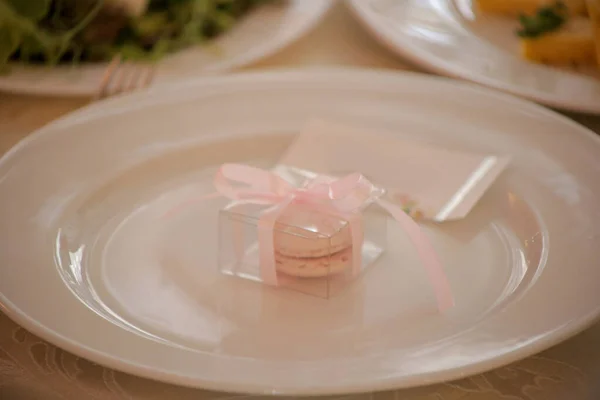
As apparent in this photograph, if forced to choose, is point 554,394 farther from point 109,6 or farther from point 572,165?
point 109,6

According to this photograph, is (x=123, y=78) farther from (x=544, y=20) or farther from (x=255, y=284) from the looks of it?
(x=544, y=20)

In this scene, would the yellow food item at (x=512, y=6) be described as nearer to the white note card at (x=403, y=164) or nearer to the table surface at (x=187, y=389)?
the white note card at (x=403, y=164)

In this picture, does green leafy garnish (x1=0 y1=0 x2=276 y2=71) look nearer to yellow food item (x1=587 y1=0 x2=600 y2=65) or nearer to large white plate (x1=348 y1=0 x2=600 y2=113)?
large white plate (x1=348 y1=0 x2=600 y2=113)

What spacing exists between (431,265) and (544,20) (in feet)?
2.10

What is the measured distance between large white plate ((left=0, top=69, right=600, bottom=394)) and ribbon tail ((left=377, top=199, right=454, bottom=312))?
19mm

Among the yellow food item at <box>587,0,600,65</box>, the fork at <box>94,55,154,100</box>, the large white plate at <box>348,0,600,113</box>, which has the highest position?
the fork at <box>94,55,154,100</box>

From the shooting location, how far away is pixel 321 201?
0.74m

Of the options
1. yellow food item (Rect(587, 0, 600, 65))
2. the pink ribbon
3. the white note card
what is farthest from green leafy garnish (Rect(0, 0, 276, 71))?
yellow food item (Rect(587, 0, 600, 65))

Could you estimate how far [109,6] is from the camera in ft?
3.91

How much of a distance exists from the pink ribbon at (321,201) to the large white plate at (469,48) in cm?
37

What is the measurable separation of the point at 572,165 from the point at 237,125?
0.45 metres

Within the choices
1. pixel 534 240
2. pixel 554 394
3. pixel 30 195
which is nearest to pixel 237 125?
pixel 30 195

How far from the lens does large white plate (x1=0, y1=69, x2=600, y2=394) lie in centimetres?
57

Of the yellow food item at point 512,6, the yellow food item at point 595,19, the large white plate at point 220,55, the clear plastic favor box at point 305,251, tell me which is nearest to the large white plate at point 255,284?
the clear plastic favor box at point 305,251
